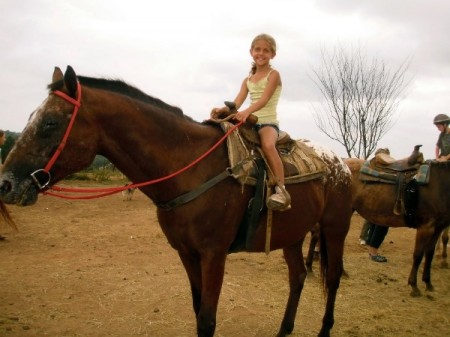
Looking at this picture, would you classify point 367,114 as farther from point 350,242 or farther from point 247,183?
point 247,183

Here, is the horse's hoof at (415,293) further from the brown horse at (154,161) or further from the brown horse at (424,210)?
the brown horse at (154,161)

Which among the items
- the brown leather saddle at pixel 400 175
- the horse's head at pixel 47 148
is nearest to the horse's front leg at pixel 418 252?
the brown leather saddle at pixel 400 175

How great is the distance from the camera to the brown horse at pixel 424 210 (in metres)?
5.49

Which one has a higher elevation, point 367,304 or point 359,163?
point 359,163

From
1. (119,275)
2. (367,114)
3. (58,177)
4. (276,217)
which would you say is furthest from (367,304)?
(367,114)

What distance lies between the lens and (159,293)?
4.89 m

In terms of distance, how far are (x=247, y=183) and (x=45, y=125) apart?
1.41 m

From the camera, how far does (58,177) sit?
2246 mm

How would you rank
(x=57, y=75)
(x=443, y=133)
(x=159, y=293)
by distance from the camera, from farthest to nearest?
(x=443, y=133), (x=159, y=293), (x=57, y=75)

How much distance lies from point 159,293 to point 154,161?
9.51ft

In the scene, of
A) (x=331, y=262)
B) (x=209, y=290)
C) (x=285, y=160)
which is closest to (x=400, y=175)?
(x=331, y=262)

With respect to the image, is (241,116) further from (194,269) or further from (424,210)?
(424,210)

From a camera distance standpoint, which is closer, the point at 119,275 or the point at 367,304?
the point at 367,304

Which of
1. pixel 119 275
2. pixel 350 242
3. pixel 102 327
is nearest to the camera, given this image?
pixel 102 327
